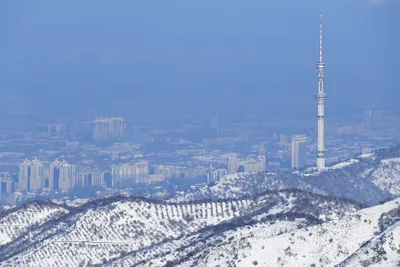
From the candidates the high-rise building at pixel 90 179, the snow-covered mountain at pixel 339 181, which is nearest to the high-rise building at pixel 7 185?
the high-rise building at pixel 90 179

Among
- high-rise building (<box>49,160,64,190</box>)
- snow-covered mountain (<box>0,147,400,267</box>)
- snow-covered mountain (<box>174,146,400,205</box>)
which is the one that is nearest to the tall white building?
high-rise building (<box>49,160,64,190</box>)

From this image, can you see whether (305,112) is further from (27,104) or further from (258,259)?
(258,259)

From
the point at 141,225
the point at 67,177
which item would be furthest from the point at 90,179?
the point at 141,225

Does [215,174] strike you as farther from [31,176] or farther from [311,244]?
[311,244]

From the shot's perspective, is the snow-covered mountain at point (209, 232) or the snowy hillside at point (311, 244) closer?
the snowy hillside at point (311, 244)

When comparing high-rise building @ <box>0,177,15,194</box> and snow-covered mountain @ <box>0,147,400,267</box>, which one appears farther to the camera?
high-rise building @ <box>0,177,15,194</box>

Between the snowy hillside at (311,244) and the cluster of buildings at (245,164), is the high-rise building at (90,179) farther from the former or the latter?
the snowy hillside at (311,244)

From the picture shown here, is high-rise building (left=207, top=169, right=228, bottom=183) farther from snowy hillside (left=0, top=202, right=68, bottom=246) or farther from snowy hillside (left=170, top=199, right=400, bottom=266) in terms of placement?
snowy hillside (left=170, top=199, right=400, bottom=266)
